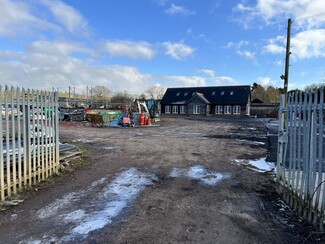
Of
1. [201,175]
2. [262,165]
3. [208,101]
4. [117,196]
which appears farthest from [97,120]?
[208,101]

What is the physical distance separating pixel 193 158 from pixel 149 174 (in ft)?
8.69

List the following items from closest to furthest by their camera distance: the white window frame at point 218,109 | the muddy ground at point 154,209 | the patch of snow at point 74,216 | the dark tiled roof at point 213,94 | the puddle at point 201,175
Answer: the muddy ground at point 154,209 → the patch of snow at point 74,216 → the puddle at point 201,175 → the dark tiled roof at point 213,94 → the white window frame at point 218,109

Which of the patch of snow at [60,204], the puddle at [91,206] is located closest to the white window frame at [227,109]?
the puddle at [91,206]

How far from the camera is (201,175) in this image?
681 centimetres

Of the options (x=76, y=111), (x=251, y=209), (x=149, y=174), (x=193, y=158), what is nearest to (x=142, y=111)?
(x=76, y=111)

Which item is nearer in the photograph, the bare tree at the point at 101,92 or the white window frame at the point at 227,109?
the white window frame at the point at 227,109

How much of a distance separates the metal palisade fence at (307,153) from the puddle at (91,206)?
116 inches

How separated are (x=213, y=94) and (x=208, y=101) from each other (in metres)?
2.13

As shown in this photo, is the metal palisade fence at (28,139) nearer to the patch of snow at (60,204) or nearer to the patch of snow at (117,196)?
the patch of snow at (60,204)

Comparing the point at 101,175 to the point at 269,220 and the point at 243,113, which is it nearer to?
the point at 269,220

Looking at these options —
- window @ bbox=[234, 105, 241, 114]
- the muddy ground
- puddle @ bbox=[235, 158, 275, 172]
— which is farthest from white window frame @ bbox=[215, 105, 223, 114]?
the muddy ground

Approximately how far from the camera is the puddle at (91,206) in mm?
3783

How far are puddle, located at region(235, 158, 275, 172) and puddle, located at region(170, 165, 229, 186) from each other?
143 cm

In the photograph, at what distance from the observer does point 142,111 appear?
25859 mm
